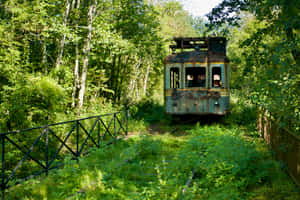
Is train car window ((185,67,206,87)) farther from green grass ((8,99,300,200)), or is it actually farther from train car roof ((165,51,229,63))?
green grass ((8,99,300,200))

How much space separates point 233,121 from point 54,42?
374 inches

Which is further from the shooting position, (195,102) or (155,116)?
(155,116)

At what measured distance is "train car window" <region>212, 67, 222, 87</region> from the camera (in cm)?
1237

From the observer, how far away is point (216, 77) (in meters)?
13.2

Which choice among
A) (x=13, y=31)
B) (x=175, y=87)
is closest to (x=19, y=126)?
(x=13, y=31)

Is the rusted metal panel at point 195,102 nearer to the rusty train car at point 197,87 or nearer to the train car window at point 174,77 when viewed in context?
the rusty train car at point 197,87

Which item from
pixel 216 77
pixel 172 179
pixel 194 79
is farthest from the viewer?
pixel 194 79

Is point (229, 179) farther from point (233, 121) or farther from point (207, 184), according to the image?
point (233, 121)

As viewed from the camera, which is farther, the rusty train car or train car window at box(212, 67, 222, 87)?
train car window at box(212, 67, 222, 87)

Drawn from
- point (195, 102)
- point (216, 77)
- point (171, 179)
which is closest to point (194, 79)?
point (216, 77)

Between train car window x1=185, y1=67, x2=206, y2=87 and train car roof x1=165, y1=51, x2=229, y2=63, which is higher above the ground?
train car roof x1=165, y1=51, x2=229, y2=63

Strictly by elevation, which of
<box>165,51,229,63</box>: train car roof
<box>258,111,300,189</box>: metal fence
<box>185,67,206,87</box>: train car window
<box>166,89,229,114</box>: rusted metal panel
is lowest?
<box>258,111,300,189</box>: metal fence

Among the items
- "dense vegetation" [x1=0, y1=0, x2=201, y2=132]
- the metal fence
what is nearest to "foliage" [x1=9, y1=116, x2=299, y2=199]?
the metal fence

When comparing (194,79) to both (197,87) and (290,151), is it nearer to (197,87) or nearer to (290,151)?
(197,87)
